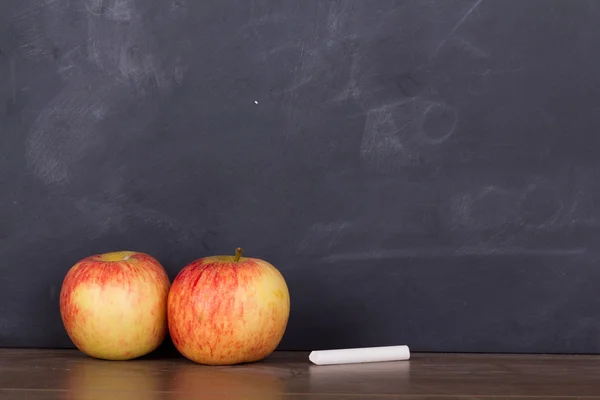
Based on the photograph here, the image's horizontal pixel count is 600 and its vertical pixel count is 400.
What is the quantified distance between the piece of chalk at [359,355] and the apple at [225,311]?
0.08 meters

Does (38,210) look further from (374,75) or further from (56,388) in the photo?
(374,75)

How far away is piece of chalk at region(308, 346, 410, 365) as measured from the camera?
135cm

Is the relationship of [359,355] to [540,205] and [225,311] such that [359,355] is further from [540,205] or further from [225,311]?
[540,205]

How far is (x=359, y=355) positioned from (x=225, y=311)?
24 cm

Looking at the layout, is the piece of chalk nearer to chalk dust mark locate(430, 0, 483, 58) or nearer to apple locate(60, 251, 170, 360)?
apple locate(60, 251, 170, 360)

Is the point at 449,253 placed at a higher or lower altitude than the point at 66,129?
lower

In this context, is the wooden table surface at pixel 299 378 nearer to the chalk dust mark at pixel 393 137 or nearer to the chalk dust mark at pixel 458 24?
the chalk dust mark at pixel 393 137

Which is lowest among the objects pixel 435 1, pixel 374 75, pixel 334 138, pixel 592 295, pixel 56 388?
pixel 56 388

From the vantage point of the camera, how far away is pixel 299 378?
4.12 feet

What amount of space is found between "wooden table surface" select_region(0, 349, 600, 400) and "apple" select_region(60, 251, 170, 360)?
34mm

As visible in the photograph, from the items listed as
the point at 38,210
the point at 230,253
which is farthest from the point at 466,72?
the point at 38,210

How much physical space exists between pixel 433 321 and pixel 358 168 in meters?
0.31

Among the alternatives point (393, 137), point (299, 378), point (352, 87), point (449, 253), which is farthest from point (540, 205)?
point (299, 378)

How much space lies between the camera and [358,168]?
1.49 m
